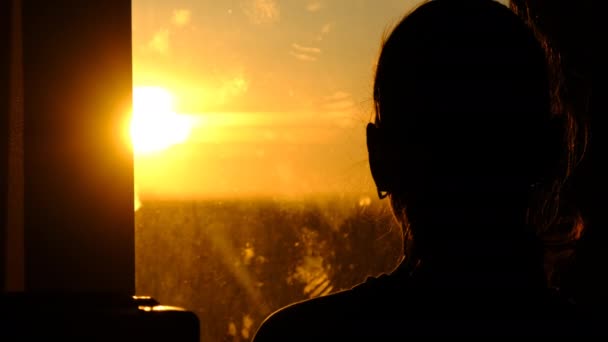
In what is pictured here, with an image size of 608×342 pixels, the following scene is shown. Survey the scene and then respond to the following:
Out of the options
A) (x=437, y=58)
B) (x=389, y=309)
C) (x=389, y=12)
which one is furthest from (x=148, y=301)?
Answer: (x=389, y=12)

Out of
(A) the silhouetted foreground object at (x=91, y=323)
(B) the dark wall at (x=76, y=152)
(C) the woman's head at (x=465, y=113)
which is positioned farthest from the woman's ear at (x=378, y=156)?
(B) the dark wall at (x=76, y=152)

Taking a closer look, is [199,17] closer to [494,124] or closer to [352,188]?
[352,188]

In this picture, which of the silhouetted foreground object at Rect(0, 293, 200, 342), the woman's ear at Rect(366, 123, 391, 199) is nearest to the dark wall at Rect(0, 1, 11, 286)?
the silhouetted foreground object at Rect(0, 293, 200, 342)

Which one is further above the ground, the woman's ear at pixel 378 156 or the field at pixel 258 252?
the woman's ear at pixel 378 156

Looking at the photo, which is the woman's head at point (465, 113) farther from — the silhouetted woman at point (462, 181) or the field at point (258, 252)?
the field at point (258, 252)

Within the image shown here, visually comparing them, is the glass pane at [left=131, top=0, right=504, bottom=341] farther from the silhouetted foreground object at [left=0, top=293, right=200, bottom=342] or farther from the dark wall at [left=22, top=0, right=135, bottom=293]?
the silhouetted foreground object at [left=0, top=293, right=200, bottom=342]

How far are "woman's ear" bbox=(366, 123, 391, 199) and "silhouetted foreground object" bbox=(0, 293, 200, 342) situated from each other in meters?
0.21

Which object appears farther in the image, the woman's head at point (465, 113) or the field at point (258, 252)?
the field at point (258, 252)

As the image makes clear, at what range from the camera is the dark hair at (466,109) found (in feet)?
1.97

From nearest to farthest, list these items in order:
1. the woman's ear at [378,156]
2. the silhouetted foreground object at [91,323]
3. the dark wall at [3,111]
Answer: the silhouetted foreground object at [91,323], the woman's ear at [378,156], the dark wall at [3,111]

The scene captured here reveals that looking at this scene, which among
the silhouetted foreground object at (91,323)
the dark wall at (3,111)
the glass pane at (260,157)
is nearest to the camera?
the silhouetted foreground object at (91,323)

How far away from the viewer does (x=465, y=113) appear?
608mm

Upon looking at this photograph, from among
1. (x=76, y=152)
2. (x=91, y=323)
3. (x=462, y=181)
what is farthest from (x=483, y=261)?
(x=76, y=152)

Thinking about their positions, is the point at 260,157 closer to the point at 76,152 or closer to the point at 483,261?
the point at 76,152
